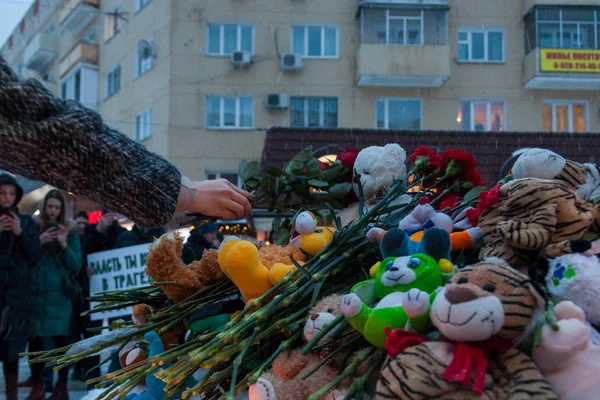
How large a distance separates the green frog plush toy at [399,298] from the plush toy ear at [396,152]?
947 millimetres

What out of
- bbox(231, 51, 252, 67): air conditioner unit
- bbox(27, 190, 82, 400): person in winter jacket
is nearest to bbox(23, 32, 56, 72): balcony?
bbox(231, 51, 252, 67): air conditioner unit

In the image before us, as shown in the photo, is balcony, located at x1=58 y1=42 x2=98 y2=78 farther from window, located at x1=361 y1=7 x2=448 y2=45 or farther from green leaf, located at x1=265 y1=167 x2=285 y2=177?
green leaf, located at x1=265 y1=167 x2=285 y2=177

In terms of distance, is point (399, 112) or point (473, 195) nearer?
point (473, 195)

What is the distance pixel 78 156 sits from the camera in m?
1.56

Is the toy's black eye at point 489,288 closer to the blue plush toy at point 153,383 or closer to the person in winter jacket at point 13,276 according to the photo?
the blue plush toy at point 153,383

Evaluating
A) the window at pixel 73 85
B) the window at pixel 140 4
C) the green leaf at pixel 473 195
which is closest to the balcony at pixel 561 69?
the window at pixel 140 4

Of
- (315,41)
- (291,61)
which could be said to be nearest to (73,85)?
(291,61)

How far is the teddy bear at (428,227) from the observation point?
5.11ft

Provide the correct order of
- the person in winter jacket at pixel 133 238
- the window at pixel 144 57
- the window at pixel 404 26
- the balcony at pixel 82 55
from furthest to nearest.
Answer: the balcony at pixel 82 55
the window at pixel 144 57
the window at pixel 404 26
the person in winter jacket at pixel 133 238

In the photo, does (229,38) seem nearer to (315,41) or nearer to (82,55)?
(315,41)

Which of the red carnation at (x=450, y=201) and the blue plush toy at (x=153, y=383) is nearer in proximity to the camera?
the blue plush toy at (x=153, y=383)

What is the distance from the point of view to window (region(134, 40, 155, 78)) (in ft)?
53.6

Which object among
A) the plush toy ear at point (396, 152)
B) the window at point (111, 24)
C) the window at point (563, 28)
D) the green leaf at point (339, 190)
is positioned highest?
the window at point (111, 24)

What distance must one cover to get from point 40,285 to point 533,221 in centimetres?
422
